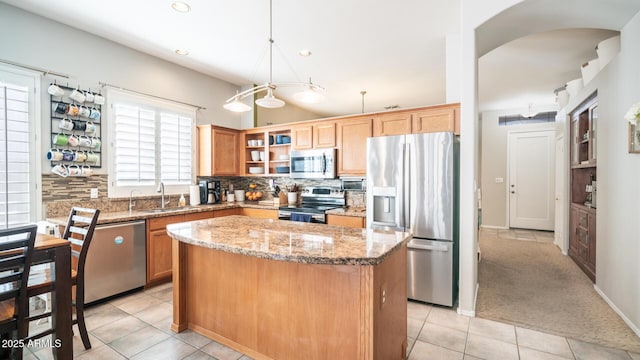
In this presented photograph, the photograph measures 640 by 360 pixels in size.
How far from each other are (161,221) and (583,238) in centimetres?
567

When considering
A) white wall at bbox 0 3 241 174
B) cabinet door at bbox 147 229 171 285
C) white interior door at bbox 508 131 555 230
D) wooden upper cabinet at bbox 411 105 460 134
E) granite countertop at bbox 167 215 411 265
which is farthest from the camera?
white interior door at bbox 508 131 555 230

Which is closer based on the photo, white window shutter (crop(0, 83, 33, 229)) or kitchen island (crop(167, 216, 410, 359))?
kitchen island (crop(167, 216, 410, 359))

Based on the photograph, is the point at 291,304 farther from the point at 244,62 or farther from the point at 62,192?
the point at 244,62

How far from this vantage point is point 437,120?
10.9ft

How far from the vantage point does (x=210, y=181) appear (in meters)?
4.78

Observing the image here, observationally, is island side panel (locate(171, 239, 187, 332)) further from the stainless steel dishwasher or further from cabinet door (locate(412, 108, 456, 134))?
cabinet door (locate(412, 108, 456, 134))

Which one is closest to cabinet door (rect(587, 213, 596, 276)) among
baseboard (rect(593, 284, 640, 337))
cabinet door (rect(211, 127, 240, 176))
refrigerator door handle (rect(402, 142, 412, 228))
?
baseboard (rect(593, 284, 640, 337))

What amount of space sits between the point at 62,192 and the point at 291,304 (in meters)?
3.02

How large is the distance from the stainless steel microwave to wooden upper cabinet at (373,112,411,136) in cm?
74

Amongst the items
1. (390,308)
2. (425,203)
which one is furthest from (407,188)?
(390,308)

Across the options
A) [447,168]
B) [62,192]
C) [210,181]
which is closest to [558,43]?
[447,168]

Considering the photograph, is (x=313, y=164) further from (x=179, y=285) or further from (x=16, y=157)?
(x=16, y=157)

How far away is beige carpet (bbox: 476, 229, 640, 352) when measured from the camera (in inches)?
97.3

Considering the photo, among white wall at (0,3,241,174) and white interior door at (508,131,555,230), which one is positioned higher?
white wall at (0,3,241,174)
